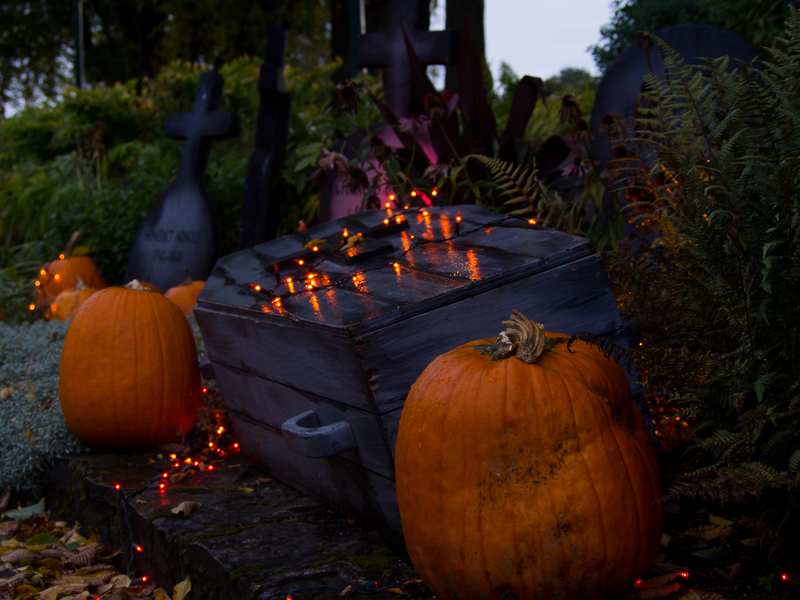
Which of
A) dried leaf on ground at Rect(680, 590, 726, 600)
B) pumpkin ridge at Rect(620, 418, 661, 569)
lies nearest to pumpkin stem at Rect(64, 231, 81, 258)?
pumpkin ridge at Rect(620, 418, 661, 569)

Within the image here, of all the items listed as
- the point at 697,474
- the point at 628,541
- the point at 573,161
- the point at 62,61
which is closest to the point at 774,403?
the point at 697,474

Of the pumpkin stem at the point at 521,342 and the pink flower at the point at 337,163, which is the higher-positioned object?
the pink flower at the point at 337,163

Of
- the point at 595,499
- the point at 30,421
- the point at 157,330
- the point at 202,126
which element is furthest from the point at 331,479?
the point at 202,126

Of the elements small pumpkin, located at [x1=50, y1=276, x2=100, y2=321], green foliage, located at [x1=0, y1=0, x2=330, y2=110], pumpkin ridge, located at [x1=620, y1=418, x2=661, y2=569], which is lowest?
pumpkin ridge, located at [x1=620, y1=418, x2=661, y2=569]

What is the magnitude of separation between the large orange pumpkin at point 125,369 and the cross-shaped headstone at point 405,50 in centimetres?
212

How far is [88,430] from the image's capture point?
8.93 ft

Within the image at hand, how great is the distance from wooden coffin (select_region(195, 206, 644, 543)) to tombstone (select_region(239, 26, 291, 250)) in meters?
2.54

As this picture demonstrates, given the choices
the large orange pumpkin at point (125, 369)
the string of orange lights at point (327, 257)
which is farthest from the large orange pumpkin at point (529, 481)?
the large orange pumpkin at point (125, 369)

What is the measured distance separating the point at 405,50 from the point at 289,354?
2877 millimetres

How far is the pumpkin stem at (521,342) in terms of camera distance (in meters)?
1.40

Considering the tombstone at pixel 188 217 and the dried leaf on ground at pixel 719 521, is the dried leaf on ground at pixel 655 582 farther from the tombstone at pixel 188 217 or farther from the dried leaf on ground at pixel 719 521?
the tombstone at pixel 188 217

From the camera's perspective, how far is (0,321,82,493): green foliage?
2828mm

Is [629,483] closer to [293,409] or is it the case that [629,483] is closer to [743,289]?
[743,289]

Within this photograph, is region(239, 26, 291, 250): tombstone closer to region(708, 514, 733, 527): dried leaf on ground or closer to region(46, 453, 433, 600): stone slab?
region(46, 453, 433, 600): stone slab
